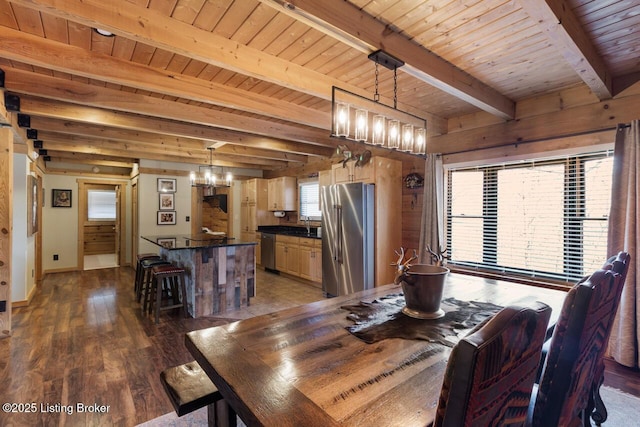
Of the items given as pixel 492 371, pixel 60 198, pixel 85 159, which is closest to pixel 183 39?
pixel 492 371

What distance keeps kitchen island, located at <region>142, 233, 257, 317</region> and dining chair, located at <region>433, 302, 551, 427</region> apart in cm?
342

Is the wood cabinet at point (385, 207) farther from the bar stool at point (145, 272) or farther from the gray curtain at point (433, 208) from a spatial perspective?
the bar stool at point (145, 272)

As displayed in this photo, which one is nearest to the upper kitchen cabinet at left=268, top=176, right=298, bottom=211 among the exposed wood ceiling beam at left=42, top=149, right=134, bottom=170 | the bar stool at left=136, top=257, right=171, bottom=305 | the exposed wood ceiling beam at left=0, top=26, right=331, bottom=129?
the bar stool at left=136, top=257, right=171, bottom=305

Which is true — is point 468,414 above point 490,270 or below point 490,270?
above

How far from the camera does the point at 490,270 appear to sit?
359 cm

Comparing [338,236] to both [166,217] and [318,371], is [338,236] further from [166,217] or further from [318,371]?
[166,217]

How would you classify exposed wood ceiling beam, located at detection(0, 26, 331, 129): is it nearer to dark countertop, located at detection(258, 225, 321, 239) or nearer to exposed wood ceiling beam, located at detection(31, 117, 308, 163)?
exposed wood ceiling beam, located at detection(31, 117, 308, 163)

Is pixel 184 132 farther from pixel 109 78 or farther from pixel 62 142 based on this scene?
pixel 62 142

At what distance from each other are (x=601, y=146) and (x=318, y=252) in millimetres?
3793

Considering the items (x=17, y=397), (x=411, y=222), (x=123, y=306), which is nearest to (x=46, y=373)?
(x=17, y=397)

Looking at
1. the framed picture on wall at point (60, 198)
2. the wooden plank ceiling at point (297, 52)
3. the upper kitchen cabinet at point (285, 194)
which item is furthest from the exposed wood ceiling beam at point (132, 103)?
the framed picture on wall at point (60, 198)

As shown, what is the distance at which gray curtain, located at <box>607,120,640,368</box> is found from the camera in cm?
251

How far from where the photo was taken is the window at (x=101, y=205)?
8.76 meters

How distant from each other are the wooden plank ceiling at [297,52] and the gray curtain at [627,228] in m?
0.49
